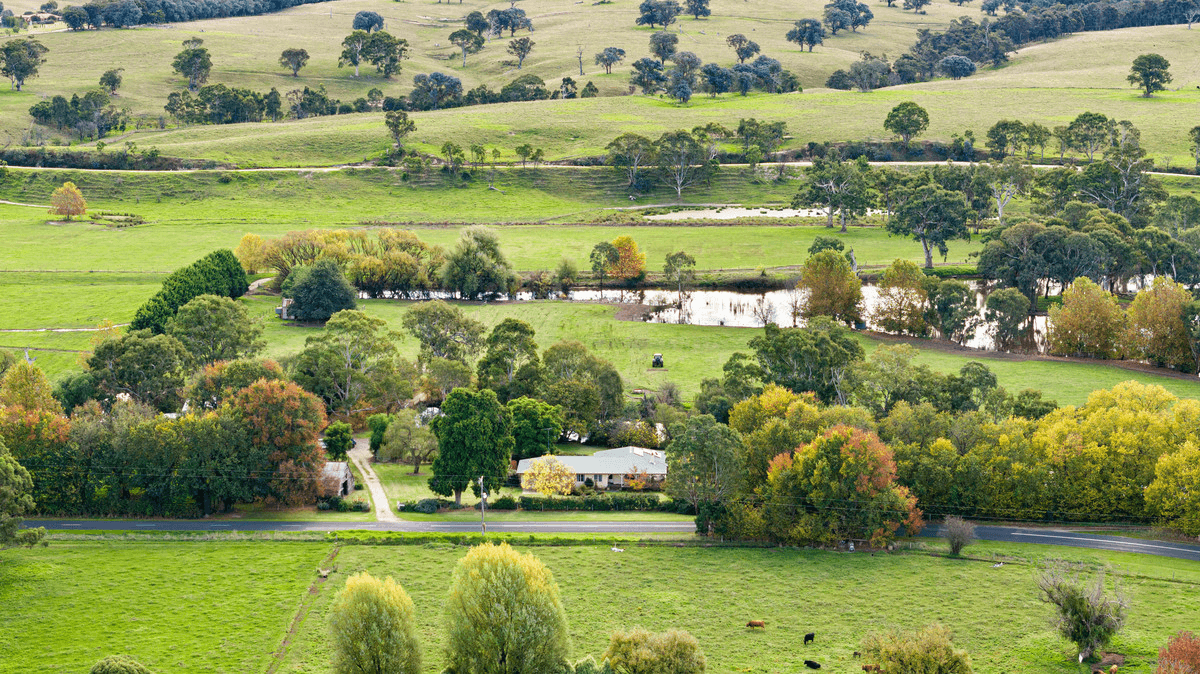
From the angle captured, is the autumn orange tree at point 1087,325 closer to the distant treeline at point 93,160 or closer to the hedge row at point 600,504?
the hedge row at point 600,504

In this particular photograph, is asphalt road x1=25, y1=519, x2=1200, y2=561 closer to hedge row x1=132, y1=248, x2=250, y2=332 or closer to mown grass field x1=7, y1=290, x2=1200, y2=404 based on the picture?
mown grass field x1=7, y1=290, x2=1200, y2=404

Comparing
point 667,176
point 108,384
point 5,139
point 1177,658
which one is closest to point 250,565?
point 108,384

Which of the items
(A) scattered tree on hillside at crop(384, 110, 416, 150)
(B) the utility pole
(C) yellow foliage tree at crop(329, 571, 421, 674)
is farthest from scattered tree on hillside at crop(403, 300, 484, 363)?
(A) scattered tree on hillside at crop(384, 110, 416, 150)

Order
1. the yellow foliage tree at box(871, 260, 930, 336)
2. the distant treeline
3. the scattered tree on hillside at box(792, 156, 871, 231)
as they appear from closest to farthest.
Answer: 1. the yellow foliage tree at box(871, 260, 930, 336)
2. the scattered tree on hillside at box(792, 156, 871, 231)
3. the distant treeline

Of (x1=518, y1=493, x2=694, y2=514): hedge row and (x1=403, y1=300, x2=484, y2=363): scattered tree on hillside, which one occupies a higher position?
(x1=403, y1=300, x2=484, y2=363): scattered tree on hillside

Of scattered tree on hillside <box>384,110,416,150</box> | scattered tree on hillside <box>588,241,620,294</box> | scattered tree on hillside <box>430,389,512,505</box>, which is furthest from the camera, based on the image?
scattered tree on hillside <box>384,110,416,150</box>
